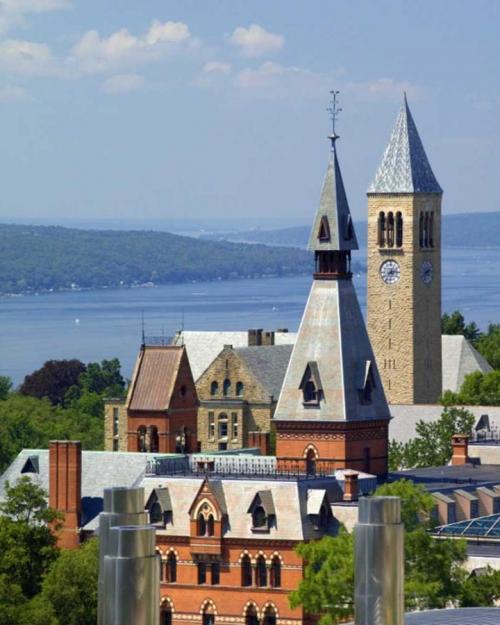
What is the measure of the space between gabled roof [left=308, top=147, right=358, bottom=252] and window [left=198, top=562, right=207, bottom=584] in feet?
39.5

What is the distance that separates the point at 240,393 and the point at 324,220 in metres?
38.7

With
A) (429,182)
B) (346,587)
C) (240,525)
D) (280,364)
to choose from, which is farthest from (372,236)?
(346,587)

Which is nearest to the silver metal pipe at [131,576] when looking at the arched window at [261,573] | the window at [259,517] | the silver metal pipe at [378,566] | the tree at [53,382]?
the silver metal pipe at [378,566]

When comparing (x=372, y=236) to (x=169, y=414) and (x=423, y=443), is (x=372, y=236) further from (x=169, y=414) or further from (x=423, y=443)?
(x=169, y=414)

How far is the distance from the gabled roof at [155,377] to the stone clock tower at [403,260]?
43.2m

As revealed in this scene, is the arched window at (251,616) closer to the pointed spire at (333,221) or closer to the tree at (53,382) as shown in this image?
the pointed spire at (333,221)

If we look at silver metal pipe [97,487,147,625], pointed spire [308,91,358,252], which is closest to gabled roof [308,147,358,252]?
pointed spire [308,91,358,252]

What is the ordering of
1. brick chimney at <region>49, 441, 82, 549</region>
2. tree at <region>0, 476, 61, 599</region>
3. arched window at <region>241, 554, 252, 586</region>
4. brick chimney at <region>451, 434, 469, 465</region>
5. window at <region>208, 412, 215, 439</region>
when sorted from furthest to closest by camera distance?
window at <region>208, 412, 215, 439</region> → brick chimney at <region>451, 434, 469, 465</region> → brick chimney at <region>49, 441, 82, 549</region> → tree at <region>0, 476, 61, 599</region> → arched window at <region>241, 554, 252, 586</region>

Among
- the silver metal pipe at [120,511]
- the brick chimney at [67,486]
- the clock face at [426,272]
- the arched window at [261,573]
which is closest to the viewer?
the silver metal pipe at [120,511]

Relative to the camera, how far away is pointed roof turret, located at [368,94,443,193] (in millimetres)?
130625

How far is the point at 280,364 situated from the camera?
117 metres

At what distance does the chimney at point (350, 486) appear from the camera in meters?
67.0

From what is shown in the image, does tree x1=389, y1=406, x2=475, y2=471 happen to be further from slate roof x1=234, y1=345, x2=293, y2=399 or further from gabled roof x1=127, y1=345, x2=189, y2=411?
slate roof x1=234, y1=345, x2=293, y2=399

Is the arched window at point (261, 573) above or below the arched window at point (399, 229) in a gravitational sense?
below
